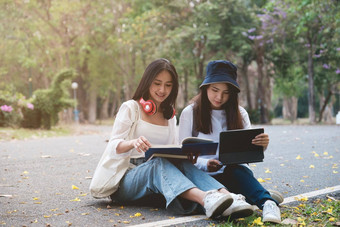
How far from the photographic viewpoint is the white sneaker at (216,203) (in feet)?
8.67

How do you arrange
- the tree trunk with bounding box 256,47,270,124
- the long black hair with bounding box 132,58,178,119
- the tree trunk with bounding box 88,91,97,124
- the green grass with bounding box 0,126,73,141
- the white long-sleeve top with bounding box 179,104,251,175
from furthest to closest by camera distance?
the tree trunk with bounding box 88,91,97,124 → the tree trunk with bounding box 256,47,270,124 → the green grass with bounding box 0,126,73,141 → the white long-sleeve top with bounding box 179,104,251,175 → the long black hair with bounding box 132,58,178,119

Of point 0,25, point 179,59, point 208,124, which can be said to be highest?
point 0,25

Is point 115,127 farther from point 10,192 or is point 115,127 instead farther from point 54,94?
point 54,94

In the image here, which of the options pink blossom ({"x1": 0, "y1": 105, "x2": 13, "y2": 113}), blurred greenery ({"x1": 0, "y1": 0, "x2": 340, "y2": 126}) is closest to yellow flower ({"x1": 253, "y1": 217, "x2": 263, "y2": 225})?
pink blossom ({"x1": 0, "y1": 105, "x2": 13, "y2": 113})

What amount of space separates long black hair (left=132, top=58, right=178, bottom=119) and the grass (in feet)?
3.72

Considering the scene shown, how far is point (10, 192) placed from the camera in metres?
4.15

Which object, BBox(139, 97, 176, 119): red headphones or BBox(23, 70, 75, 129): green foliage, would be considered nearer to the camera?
BBox(139, 97, 176, 119): red headphones

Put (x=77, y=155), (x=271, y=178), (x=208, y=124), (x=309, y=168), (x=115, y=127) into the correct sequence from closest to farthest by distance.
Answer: (x=115, y=127)
(x=208, y=124)
(x=271, y=178)
(x=309, y=168)
(x=77, y=155)

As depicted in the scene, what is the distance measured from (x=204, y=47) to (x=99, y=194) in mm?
17199

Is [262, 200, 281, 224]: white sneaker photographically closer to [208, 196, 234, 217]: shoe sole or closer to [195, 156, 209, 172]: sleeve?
[208, 196, 234, 217]: shoe sole

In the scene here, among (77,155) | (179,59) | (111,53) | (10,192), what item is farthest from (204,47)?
(10,192)

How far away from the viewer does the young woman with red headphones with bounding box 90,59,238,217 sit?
9.68 feet

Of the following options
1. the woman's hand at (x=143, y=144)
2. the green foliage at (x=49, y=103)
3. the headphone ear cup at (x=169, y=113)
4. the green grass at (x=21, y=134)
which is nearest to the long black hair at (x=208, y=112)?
the headphone ear cup at (x=169, y=113)

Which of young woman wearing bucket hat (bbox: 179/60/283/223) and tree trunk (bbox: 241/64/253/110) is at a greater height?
tree trunk (bbox: 241/64/253/110)
